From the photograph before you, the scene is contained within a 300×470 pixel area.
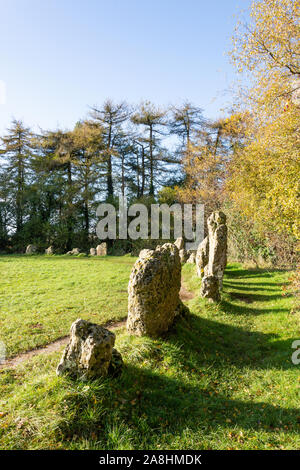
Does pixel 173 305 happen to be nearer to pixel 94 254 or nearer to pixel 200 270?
pixel 200 270

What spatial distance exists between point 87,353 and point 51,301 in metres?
5.28

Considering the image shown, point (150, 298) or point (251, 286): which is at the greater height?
point (150, 298)

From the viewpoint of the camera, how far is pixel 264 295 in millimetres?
9094

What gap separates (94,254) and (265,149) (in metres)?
16.5

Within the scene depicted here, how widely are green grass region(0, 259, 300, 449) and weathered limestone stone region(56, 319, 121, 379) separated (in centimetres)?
16

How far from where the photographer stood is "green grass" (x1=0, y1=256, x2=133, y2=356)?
6.27 m

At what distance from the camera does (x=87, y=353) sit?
376 centimetres

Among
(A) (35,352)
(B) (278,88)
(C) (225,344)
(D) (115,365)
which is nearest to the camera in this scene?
(D) (115,365)

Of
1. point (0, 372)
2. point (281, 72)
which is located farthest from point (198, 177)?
point (0, 372)

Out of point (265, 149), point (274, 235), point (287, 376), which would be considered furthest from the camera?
point (274, 235)

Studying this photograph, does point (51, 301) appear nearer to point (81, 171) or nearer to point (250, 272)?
point (250, 272)

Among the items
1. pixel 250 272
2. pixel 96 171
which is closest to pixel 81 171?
pixel 96 171

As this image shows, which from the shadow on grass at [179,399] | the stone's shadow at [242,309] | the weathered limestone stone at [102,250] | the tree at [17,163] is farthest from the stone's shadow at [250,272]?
the tree at [17,163]

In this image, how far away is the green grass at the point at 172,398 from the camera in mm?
3131
